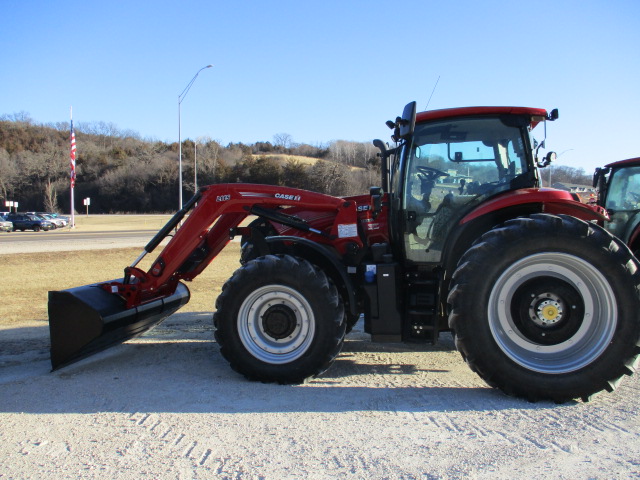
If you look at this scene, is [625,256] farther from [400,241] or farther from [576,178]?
[576,178]

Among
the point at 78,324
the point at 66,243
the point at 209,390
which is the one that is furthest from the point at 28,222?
the point at 209,390

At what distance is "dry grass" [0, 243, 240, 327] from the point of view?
8.34 meters

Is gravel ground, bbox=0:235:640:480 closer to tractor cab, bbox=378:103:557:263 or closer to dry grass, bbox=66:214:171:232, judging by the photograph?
tractor cab, bbox=378:103:557:263

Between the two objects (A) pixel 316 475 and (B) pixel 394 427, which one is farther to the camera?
(B) pixel 394 427

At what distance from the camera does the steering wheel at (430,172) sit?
15.5ft

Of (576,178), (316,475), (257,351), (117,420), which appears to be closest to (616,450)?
(316,475)

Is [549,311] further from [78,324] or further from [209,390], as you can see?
[78,324]

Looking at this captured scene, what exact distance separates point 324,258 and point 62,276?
9.32m

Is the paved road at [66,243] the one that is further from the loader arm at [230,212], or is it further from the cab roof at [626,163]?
the cab roof at [626,163]

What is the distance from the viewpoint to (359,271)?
4.80 m

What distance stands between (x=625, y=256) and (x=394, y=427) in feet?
6.98

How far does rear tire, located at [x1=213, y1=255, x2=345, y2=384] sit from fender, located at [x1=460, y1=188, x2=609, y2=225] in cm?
138

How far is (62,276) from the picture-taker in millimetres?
11984

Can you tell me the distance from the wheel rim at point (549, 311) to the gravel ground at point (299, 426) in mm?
381
